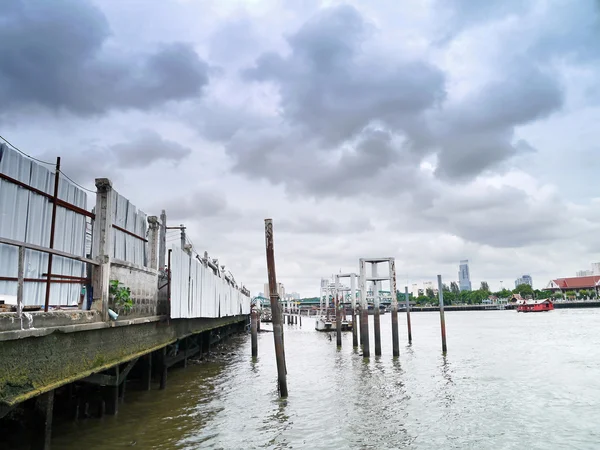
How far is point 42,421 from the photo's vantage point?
7.27 metres

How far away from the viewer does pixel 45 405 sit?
715 cm

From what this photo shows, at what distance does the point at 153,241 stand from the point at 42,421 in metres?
6.67

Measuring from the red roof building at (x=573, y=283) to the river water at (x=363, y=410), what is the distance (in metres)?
139

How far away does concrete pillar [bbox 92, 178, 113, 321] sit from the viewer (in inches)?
348

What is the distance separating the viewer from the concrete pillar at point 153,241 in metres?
13.2

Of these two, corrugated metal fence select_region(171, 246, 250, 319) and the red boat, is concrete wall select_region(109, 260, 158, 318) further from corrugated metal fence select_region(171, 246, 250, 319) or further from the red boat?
the red boat

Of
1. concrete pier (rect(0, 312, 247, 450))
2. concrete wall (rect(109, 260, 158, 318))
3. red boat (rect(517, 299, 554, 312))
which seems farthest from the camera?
red boat (rect(517, 299, 554, 312))

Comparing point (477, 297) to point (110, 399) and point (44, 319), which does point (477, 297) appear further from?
point (44, 319)

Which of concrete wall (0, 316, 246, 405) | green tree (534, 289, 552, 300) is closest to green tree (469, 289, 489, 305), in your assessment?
green tree (534, 289, 552, 300)

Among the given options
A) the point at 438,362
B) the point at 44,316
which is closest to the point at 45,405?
the point at 44,316

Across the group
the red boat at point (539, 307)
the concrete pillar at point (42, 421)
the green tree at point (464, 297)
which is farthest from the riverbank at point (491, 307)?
the concrete pillar at point (42, 421)

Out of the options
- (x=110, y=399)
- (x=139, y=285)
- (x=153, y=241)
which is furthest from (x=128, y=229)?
(x=110, y=399)

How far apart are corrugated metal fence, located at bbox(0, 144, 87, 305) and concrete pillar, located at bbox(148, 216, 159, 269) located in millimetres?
3764

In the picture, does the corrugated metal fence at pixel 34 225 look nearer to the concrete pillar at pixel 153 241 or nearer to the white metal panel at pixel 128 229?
the white metal panel at pixel 128 229
